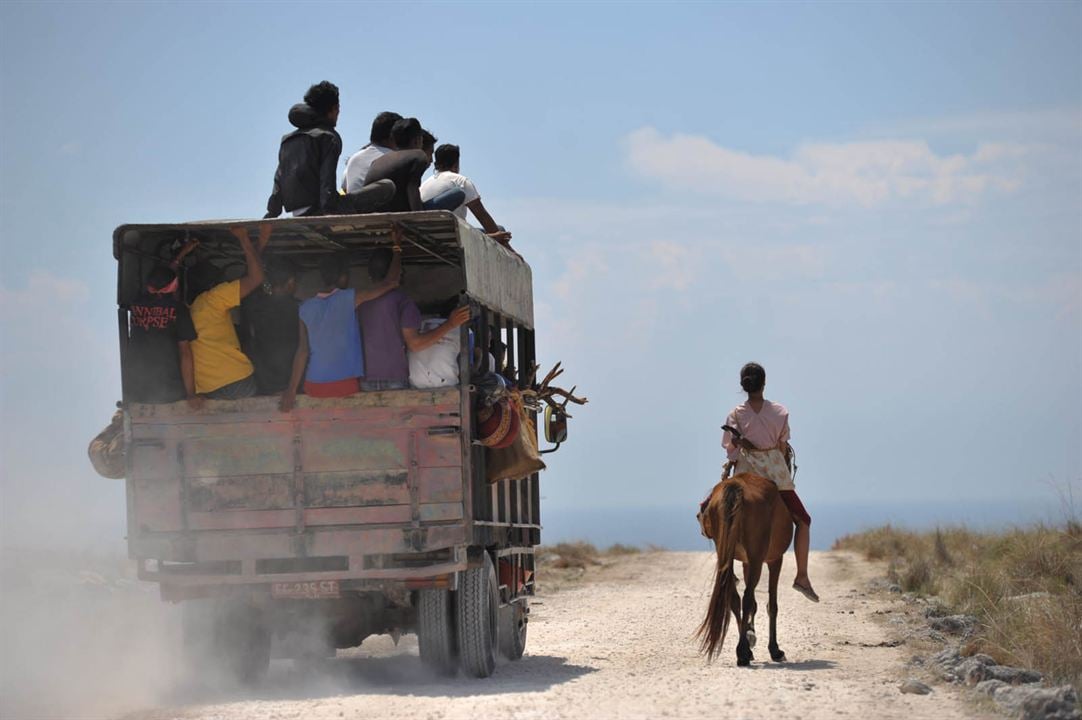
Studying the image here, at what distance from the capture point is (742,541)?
12.2 metres

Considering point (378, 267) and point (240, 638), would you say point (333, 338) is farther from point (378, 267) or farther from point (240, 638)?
point (240, 638)

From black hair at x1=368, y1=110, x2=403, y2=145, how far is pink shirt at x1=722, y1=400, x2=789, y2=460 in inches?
151

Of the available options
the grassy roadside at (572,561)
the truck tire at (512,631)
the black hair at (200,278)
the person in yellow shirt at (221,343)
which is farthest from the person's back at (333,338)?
the grassy roadside at (572,561)

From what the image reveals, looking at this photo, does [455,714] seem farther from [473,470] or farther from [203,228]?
[203,228]

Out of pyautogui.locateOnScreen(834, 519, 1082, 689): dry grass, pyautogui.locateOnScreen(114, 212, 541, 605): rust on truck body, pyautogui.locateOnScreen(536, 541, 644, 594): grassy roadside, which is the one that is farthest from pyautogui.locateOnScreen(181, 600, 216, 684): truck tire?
pyautogui.locateOnScreen(536, 541, 644, 594): grassy roadside

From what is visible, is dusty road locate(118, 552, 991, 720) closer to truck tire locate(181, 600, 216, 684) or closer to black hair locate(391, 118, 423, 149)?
truck tire locate(181, 600, 216, 684)

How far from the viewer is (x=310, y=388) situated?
36.4 feet

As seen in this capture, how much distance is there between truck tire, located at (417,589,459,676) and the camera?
37.2 feet

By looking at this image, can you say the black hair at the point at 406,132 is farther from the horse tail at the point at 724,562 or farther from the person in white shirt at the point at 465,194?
the horse tail at the point at 724,562

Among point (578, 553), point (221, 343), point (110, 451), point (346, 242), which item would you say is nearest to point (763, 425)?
point (346, 242)

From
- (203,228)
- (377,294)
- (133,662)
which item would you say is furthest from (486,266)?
(133,662)

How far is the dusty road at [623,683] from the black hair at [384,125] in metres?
4.51

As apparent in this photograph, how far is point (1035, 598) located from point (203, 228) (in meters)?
9.21

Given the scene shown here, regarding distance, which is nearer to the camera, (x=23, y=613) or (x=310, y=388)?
(x=310, y=388)
